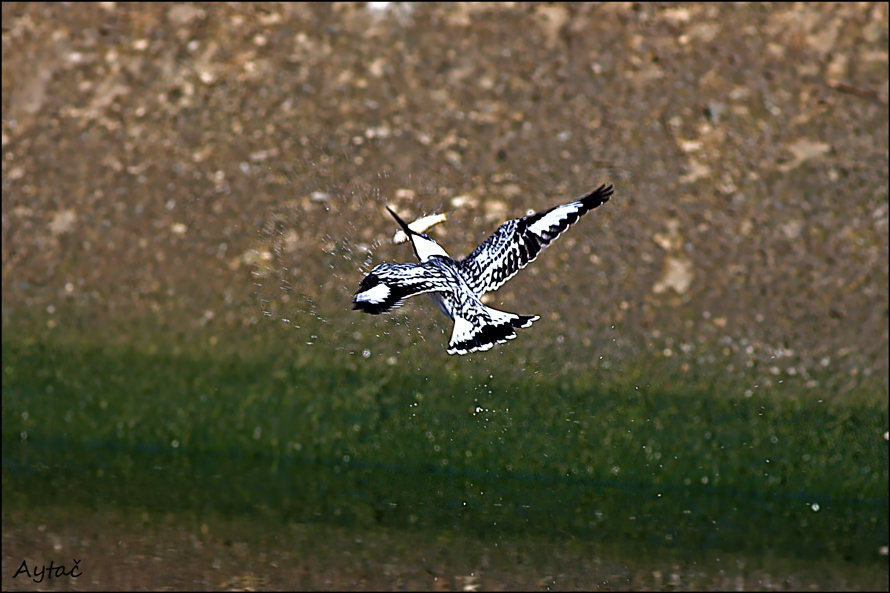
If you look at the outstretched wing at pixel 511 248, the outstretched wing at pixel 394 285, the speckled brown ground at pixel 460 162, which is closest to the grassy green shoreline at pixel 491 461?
the speckled brown ground at pixel 460 162

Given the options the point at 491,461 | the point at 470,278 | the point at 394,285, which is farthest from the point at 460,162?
the point at 394,285

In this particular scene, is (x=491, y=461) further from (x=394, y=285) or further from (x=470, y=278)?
(x=394, y=285)

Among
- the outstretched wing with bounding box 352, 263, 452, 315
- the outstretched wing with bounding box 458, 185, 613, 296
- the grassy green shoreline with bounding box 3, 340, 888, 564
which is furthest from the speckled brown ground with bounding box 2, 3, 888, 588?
the outstretched wing with bounding box 352, 263, 452, 315

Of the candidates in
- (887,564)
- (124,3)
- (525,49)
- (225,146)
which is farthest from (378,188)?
(887,564)

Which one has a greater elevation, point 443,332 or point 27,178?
point 27,178

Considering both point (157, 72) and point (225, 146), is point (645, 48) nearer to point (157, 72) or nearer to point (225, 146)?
point (225, 146)

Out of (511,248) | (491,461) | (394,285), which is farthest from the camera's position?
(491,461)

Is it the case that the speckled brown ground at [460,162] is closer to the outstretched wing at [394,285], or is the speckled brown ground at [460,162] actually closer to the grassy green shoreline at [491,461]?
the grassy green shoreline at [491,461]
